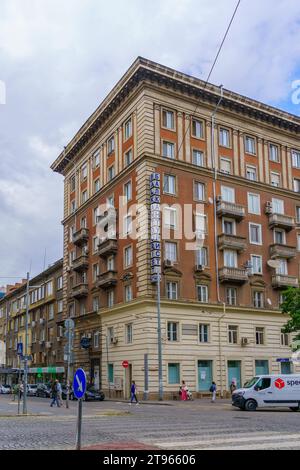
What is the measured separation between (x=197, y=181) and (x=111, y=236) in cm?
849

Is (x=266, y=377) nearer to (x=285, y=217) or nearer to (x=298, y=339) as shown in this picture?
(x=298, y=339)

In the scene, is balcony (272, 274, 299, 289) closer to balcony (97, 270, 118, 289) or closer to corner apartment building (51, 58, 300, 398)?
corner apartment building (51, 58, 300, 398)

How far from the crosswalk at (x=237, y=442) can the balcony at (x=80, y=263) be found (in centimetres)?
3883

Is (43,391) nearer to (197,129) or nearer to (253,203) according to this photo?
(253,203)

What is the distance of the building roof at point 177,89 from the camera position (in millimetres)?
45406

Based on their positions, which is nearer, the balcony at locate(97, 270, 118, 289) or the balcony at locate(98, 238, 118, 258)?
the balcony at locate(97, 270, 118, 289)

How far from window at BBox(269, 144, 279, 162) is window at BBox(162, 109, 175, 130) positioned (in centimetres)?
1055

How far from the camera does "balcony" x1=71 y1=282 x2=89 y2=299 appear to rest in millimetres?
53194

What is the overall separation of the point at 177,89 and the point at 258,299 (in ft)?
60.5

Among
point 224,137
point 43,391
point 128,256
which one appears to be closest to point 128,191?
point 128,256

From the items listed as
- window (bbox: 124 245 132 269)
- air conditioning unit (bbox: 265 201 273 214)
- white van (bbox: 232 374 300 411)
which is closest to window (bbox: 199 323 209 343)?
window (bbox: 124 245 132 269)

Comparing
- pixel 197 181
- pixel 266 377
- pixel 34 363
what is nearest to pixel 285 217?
pixel 197 181

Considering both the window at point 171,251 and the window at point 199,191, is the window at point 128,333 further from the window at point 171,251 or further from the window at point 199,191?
the window at point 199,191

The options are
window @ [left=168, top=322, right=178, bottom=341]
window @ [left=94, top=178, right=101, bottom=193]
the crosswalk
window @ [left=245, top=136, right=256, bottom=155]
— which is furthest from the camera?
window @ [left=94, top=178, right=101, bottom=193]
